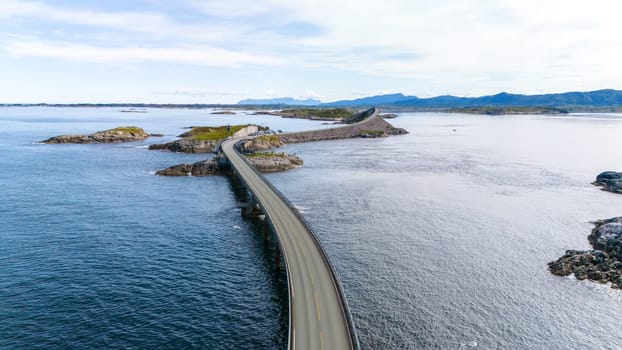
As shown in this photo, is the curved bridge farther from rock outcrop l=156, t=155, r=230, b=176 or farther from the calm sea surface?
rock outcrop l=156, t=155, r=230, b=176

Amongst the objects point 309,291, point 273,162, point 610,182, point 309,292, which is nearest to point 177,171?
point 273,162

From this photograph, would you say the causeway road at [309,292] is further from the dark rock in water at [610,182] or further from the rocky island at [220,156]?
the dark rock in water at [610,182]

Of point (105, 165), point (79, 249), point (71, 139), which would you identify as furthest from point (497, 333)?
point (71, 139)

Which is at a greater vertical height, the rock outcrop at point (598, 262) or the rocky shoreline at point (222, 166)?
the rocky shoreline at point (222, 166)

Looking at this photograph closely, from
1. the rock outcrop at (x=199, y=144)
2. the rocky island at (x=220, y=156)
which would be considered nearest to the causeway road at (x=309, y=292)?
the rocky island at (x=220, y=156)

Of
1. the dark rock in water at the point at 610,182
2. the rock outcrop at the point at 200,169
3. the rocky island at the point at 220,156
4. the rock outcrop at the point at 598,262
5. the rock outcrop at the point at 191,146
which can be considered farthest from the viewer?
the rock outcrop at the point at 191,146

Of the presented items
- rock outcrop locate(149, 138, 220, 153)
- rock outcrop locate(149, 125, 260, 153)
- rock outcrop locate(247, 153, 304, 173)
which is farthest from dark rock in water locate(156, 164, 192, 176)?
rock outcrop locate(149, 138, 220, 153)

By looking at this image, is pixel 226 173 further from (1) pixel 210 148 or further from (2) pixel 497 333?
(2) pixel 497 333

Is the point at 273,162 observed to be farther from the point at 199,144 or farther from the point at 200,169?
the point at 199,144
